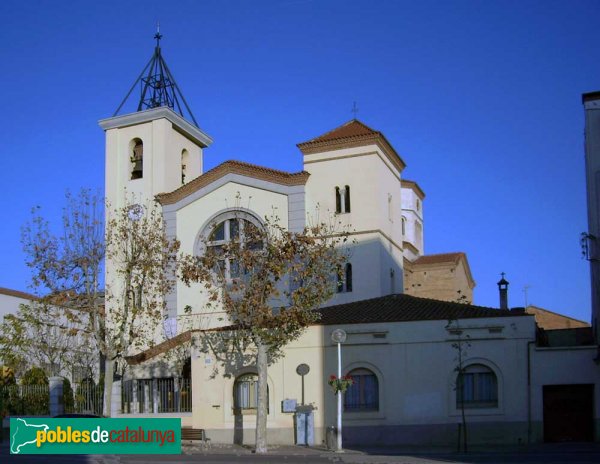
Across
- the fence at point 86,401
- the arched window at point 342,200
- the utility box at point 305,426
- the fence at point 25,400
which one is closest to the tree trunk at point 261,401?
the utility box at point 305,426

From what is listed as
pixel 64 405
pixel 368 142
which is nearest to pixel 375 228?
pixel 368 142

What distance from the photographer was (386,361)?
32.3 m

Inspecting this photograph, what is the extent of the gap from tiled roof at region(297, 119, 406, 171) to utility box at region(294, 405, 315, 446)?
14.7 metres

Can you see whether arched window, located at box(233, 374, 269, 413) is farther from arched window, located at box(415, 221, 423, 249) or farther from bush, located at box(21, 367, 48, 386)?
arched window, located at box(415, 221, 423, 249)

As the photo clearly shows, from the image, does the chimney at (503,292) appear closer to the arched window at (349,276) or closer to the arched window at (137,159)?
the arched window at (349,276)

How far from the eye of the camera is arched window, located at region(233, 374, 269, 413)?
3369 cm

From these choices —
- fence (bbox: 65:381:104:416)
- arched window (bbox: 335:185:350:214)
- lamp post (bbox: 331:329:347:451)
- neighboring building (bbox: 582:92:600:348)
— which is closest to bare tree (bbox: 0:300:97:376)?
fence (bbox: 65:381:104:416)

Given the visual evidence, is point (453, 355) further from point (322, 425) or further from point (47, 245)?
point (47, 245)

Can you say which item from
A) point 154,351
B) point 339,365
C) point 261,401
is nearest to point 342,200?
point 154,351

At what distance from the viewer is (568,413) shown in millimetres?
30797

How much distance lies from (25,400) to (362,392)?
616 inches

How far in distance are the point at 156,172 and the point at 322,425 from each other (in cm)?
1933

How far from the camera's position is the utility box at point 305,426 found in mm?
32000

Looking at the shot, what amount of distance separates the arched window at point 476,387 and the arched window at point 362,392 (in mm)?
2951
